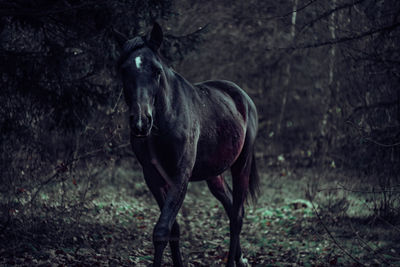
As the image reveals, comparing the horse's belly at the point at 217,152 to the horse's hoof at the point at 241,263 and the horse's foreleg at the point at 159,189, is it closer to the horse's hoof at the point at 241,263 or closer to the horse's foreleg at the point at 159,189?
the horse's foreleg at the point at 159,189

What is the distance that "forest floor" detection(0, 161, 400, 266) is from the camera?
5.00m

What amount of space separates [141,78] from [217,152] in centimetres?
153

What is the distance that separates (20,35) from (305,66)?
1172 centimetres

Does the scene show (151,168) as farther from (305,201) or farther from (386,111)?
(305,201)

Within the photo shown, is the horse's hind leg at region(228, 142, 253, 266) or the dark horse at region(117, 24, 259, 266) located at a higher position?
the dark horse at region(117, 24, 259, 266)

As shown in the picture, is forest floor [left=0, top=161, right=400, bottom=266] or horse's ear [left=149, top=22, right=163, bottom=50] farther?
forest floor [left=0, top=161, right=400, bottom=266]

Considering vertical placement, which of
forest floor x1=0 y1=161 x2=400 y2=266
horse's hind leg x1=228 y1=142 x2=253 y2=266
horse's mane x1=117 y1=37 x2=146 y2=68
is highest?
horse's mane x1=117 y1=37 x2=146 y2=68

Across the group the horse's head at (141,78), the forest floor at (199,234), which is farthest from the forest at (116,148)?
the horse's head at (141,78)

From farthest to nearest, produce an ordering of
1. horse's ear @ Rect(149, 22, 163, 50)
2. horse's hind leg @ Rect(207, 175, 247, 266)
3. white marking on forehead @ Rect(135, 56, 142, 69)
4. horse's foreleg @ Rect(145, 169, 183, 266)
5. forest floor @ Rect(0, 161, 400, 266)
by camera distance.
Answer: horse's hind leg @ Rect(207, 175, 247, 266) → forest floor @ Rect(0, 161, 400, 266) → horse's foreleg @ Rect(145, 169, 183, 266) → horse's ear @ Rect(149, 22, 163, 50) → white marking on forehead @ Rect(135, 56, 142, 69)

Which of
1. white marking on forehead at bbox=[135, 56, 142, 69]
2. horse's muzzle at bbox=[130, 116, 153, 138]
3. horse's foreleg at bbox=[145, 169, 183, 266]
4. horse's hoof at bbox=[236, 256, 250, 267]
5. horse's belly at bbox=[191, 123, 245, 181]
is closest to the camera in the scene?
horse's muzzle at bbox=[130, 116, 153, 138]

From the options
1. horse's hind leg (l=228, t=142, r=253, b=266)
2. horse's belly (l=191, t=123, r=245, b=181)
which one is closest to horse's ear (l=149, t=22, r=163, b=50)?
horse's belly (l=191, t=123, r=245, b=181)

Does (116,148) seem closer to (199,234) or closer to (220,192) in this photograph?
(199,234)

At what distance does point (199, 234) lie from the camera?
712 centimetres

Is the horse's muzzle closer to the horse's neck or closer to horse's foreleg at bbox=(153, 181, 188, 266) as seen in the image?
the horse's neck
